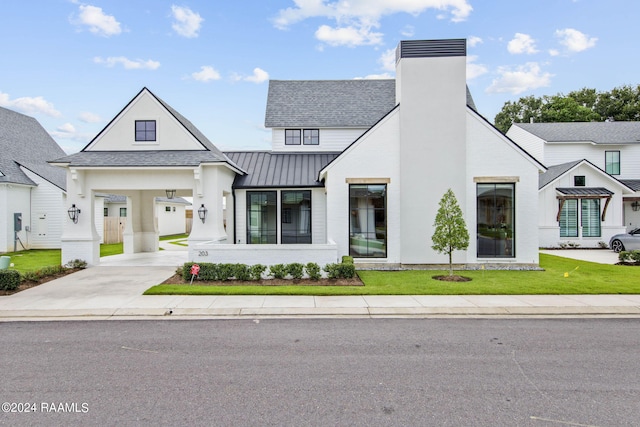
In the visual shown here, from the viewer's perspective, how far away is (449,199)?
13.8 meters

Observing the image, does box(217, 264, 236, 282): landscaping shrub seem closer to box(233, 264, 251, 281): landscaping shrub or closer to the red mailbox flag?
box(233, 264, 251, 281): landscaping shrub

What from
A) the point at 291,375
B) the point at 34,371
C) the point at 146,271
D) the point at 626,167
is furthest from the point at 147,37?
the point at 626,167

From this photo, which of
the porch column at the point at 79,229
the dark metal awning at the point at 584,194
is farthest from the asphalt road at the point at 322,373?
the dark metal awning at the point at 584,194

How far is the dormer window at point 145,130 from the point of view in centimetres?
1612

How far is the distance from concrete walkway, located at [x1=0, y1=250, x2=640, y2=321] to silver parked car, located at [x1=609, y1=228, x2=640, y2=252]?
43.4 feet

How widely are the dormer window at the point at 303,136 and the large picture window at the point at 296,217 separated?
157 inches

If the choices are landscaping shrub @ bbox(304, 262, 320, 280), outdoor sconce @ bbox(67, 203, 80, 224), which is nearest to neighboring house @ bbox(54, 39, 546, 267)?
outdoor sconce @ bbox(67, 203, 80, 224)

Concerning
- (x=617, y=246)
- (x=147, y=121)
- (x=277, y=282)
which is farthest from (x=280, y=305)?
(x=617, y=246)

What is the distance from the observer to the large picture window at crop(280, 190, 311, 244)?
17969mm

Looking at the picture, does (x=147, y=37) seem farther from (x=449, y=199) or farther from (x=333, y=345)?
(x=333, y=345)

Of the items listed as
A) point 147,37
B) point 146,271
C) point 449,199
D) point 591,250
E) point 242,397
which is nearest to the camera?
point 242,397

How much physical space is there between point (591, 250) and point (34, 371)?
2684cm

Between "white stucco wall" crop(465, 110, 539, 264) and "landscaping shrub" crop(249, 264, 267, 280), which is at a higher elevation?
"white stucco wall" crop(465, 110, 539, 264)

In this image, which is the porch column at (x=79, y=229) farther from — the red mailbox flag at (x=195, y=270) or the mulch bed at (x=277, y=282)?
the red mailbox flag at (x=195, y=270)
